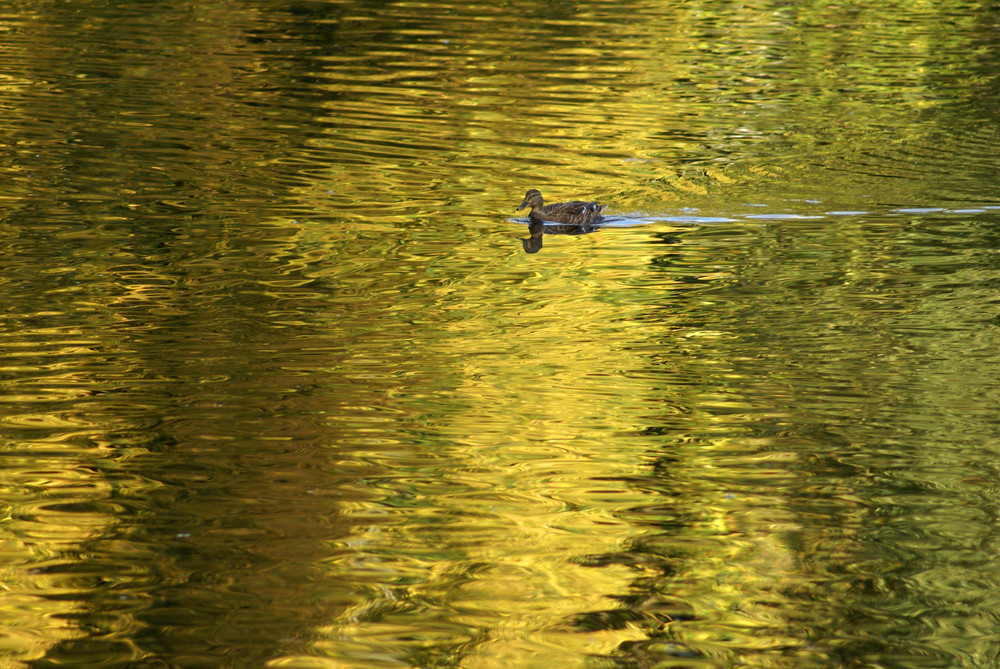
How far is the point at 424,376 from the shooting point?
24.3 ft

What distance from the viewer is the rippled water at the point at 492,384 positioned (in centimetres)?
518

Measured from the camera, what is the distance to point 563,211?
10453 millimetres

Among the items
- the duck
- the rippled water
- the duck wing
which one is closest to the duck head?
the duck

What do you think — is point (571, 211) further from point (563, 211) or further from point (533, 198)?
point (533, 198)

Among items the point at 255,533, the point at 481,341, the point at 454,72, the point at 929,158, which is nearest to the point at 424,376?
the point at 481,341

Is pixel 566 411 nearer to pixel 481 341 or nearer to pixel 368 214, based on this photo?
pixel 481 341

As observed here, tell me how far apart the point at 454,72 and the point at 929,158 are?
6759mm

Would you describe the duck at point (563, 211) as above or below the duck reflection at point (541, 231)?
above

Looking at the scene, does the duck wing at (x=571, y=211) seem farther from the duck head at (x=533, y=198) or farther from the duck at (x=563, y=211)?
the duck head at (x=533, y=198)

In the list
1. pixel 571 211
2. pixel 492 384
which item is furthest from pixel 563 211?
pixel 492 384

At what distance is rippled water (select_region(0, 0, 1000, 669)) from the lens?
518cm

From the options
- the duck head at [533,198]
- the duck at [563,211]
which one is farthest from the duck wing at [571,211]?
the duck head at [533,198]

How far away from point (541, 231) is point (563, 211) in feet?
0.89

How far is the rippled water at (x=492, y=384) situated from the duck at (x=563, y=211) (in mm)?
171
